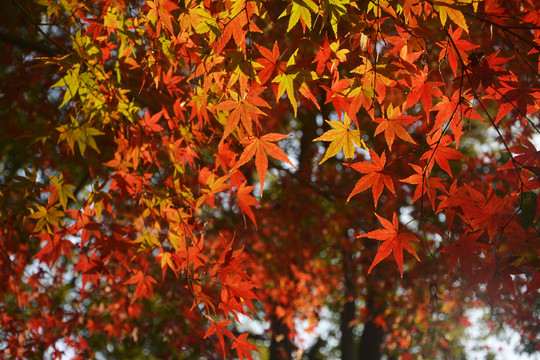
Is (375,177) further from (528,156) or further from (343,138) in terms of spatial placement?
(528,156)

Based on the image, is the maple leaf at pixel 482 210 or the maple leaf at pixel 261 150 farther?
the maple leaf at pixel 482 210

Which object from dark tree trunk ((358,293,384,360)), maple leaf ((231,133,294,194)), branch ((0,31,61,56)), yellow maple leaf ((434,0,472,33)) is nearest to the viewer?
yellow maple leaf ((434,0,472,33))

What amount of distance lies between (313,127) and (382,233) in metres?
7.05

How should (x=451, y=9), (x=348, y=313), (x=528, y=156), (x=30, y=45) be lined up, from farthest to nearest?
(x=348, y=313) → (x=30, y=45) → (x=528, y=156) → (x=451, y=9)

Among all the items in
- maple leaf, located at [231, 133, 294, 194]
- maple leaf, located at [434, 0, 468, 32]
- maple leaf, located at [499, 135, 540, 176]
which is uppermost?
maple leaf, located at [434, 0, 468, 32]

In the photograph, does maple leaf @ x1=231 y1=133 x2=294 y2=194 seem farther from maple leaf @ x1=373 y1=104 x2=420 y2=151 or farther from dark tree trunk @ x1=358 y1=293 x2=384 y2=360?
dark tree trunk @ x1=358 y1=293 x2=384 y2=360

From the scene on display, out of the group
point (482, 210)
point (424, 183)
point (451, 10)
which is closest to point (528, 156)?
point (482, 210)

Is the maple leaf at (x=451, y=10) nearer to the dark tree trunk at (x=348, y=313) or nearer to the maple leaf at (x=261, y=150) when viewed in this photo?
the maple leaf at (x=261, y=150)

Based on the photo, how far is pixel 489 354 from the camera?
15.0 m

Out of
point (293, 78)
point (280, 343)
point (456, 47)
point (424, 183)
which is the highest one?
point (456, 47)

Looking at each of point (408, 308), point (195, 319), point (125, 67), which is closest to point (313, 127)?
point (408, 308)

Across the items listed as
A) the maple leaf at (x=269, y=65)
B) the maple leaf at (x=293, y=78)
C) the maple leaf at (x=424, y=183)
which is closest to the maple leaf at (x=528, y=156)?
the maple leaf at (x=424, y=183)

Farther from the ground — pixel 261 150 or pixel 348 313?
pixel 261 150

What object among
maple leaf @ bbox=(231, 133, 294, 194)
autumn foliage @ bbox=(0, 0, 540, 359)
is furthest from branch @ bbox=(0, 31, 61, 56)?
maple leaf @ bbox=(231, 133, 294, 194)
